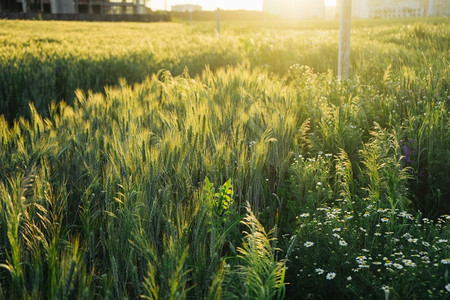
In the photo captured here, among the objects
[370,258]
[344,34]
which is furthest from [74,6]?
[370,258]

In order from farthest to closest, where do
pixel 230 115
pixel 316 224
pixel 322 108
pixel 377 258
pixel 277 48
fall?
pixel 277 48, pixel 322 108, pixel 230 115, pixel 316 224, pixel 377 258

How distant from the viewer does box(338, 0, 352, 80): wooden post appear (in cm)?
484

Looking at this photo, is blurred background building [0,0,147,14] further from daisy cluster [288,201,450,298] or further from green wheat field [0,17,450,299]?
daisy cluster [288,201,450,298]

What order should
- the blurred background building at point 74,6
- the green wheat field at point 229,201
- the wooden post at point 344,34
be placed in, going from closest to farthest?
1. the green wheat field at point 229,201
2. the wooden post at point 344,34
3. the blurred background building at point 74,6

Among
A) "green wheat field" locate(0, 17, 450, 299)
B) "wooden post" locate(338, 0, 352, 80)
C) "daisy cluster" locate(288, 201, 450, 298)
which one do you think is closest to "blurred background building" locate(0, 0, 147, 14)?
"wooden post" locate(338, 0, 352, 80)

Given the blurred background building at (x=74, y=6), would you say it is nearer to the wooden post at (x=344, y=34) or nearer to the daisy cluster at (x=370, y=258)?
the wooden post at (x=344, y=34)

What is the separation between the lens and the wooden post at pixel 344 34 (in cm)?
484

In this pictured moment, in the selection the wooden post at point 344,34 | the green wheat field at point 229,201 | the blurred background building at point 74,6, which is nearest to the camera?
the green wheat field at point 229,201

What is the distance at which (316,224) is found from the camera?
1.96 m

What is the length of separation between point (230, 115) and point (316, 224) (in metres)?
1.21

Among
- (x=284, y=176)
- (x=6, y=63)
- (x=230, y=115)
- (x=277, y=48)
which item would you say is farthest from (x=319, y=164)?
(x=277, y=48)

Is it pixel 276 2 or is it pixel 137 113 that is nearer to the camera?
pixel 137 113

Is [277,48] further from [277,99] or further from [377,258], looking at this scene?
[377,258]

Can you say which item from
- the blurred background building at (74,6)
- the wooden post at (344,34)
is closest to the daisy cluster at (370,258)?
the wooden post at (344,34)
